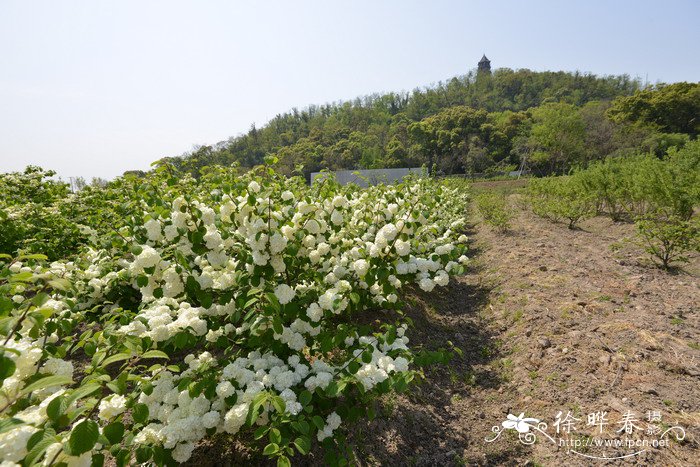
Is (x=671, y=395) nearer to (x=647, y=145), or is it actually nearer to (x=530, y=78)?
(x=647, y=145)

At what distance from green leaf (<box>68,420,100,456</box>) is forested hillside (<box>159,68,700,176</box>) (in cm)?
1526

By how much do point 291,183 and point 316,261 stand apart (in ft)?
7.76

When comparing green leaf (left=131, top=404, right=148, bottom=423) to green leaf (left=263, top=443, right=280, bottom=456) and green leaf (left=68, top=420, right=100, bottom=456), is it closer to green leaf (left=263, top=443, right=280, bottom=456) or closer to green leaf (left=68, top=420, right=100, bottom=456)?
green leaf (left=68, top=420, right=100, bottom=456)

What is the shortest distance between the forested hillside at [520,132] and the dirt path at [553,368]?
36.5ft

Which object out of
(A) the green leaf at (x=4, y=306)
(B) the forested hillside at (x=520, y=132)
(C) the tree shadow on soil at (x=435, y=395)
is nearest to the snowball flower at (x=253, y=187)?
(A) the green leaf at (x=4, y=306)

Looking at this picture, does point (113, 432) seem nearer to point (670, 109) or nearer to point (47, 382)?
point (47, 382)

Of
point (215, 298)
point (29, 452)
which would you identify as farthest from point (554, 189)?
point (29, 452)

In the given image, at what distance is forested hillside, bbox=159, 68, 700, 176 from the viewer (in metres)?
36.8

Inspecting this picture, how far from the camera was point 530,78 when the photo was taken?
84188 mm

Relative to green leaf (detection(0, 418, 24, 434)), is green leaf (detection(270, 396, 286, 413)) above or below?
below

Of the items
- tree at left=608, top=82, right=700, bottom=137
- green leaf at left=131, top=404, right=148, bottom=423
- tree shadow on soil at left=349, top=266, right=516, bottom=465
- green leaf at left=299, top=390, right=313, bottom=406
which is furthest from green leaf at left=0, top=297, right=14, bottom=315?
tree at left=608, top=82, right=700, bottom=137

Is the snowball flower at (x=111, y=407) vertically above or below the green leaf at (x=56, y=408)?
below

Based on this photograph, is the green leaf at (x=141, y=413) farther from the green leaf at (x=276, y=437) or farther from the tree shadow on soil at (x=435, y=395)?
the tree shadow on soil at (x=435, y=395)

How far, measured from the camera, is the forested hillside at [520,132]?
36781mm
